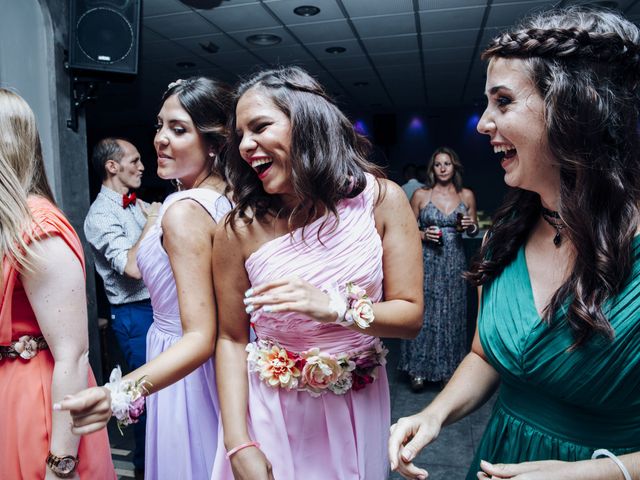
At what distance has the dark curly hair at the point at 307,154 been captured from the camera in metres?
1.26

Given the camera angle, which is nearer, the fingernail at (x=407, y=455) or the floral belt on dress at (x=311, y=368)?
the fingernail at (x=407, y=455)

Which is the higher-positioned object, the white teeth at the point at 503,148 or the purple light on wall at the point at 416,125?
the purple light on wall at the point at 416,125

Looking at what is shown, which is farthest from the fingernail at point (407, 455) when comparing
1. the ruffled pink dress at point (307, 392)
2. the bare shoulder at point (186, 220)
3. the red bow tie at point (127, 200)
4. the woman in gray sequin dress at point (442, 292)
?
the woman in gray sequin dress at point (442, 292)

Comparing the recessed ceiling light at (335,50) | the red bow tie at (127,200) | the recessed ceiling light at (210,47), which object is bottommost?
the red bow tie at (127,200)

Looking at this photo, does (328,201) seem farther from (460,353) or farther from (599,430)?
(460,353)

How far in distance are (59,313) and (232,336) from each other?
450 millimetres

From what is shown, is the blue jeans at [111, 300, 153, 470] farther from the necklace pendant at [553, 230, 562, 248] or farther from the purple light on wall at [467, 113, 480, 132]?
the purple light on wall at [467, 113, 480, 132]

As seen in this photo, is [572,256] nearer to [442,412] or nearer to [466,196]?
[442,412]

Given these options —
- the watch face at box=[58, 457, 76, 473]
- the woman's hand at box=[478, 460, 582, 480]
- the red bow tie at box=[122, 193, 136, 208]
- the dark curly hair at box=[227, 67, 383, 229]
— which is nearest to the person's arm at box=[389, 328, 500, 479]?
the woman's hand at box=[478, 460, 582, 480]

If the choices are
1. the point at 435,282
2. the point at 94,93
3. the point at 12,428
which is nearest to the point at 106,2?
the point at 94,93

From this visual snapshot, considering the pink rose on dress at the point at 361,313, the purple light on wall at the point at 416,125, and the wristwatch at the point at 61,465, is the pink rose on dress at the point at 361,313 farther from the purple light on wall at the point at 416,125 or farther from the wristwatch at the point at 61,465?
the purple light on wall at the point at 416,125

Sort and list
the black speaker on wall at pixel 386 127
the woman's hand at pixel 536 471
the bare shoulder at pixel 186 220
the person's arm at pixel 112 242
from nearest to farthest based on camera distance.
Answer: the woman's hand at pixel 536 471
the bare shoulder at pixel 186 220
the person's arm at pixel 112 242
the black speaker on wall at pixel 386 127

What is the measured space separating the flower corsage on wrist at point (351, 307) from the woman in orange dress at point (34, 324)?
72 cm

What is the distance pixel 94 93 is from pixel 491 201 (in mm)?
9454
